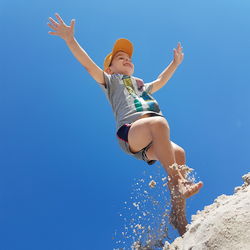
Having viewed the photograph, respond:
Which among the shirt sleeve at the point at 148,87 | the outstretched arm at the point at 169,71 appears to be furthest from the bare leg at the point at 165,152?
the outstretched arm at the point at 169,71

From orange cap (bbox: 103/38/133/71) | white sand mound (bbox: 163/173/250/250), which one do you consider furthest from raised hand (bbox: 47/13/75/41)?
white sand mound (bbox: 163/173/250/250)

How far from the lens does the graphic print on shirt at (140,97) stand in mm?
3432

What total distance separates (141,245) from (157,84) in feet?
7.55

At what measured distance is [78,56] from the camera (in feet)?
11.4

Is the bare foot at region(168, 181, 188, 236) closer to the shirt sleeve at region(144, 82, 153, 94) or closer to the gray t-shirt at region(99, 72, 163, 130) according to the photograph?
the gray t-shirt at region(99, 72, 163, 130)

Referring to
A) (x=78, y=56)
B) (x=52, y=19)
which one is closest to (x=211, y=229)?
(x=78, y=56)

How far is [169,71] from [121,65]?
0.88 meters

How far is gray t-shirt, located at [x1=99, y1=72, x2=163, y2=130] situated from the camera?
338 cm

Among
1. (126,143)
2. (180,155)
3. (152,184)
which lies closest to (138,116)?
(126,143)

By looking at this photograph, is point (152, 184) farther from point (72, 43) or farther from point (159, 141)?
point (72, 43)

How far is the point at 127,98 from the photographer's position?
11.7 ft

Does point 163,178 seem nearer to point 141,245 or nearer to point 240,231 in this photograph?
point 141,245

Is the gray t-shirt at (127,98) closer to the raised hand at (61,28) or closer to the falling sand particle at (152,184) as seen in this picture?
the raised hand at (61,28)

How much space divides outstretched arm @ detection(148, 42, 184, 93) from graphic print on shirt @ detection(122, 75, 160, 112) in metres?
0.43
